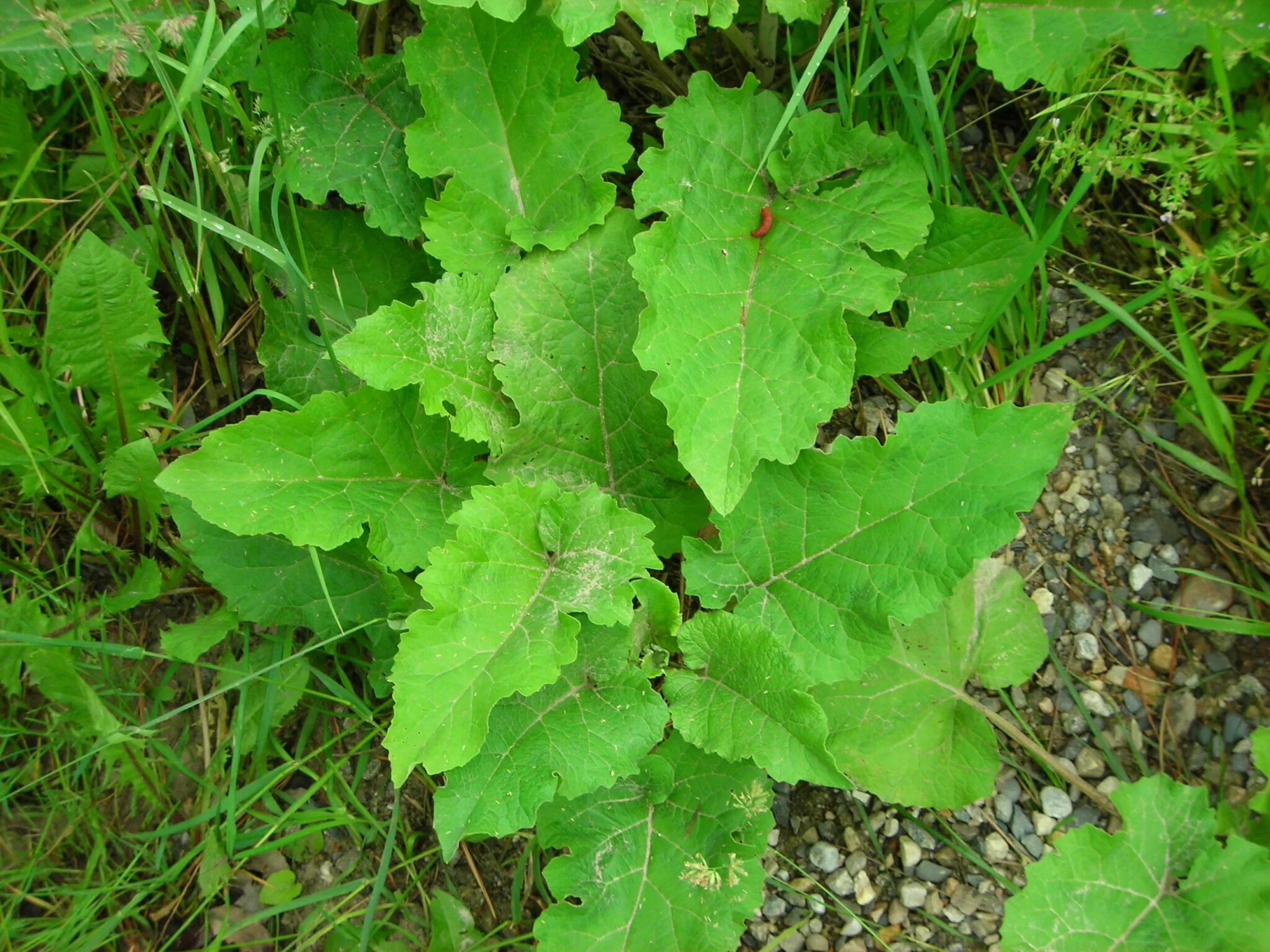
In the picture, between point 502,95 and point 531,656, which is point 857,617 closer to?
point 531,656

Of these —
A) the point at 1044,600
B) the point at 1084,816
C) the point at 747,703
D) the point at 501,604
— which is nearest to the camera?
the point at 501,604

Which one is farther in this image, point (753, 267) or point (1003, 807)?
point (1003, 807)

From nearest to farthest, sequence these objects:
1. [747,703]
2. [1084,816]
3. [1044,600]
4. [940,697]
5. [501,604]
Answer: [501,604], [747,703], [940,697], [1084,816], [1044,600]

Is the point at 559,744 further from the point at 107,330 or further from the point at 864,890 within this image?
the point at 107,330

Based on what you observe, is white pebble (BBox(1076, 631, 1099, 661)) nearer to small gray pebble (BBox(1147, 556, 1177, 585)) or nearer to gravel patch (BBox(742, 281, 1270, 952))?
gravel patch (BBox(742, 281, 1270, 952))

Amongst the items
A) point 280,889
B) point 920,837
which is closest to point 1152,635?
point 920,837

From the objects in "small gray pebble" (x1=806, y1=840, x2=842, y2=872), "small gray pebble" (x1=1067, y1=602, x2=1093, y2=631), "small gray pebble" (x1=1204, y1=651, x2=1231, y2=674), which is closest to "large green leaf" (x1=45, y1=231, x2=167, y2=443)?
"small gray pebble" (x1=806, y1=840, x2=842, y2=872)

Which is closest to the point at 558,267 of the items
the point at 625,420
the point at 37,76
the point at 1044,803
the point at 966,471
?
the point at 625,420
